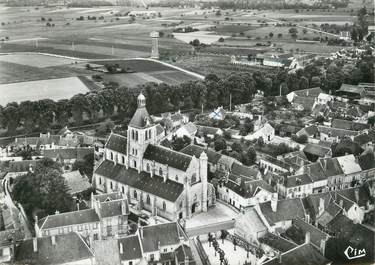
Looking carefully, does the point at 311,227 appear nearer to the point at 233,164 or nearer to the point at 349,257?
the point at 349,257

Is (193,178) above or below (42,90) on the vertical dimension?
below

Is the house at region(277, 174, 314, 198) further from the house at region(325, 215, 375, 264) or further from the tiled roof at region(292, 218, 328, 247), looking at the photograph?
the house at region(325, 215, 375, 264)

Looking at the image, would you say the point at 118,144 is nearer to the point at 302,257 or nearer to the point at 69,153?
the point at 69,153

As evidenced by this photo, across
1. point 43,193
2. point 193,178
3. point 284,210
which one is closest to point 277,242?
point 284,210

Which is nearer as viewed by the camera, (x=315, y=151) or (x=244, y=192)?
(x=244, y=192)

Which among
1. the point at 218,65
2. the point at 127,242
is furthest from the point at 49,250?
the point at 218,65

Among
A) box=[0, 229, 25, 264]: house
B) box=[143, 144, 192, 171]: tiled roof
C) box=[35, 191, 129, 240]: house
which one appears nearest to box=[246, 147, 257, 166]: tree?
box=[143, 144, 192, 171]: tiled roof
